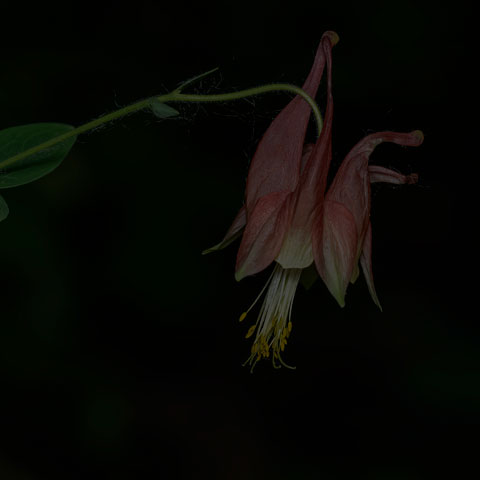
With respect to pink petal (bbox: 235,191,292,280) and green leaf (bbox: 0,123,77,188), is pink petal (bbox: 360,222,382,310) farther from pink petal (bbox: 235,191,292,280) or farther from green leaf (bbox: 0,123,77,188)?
green leaf (bbox: 0,123,77,188)

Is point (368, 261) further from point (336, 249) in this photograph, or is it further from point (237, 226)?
point (237, 226)

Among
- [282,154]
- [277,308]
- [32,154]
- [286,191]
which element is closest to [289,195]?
[286,191]

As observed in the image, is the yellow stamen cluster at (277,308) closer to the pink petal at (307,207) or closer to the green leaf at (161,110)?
the pink petal at (307,207)

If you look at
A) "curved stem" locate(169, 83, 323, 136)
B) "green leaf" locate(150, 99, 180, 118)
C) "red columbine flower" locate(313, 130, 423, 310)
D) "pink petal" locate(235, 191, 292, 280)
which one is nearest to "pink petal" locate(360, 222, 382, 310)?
"red columbine flower" locate(313, 130, 423, 310)

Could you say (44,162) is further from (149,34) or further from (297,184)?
(149,34)

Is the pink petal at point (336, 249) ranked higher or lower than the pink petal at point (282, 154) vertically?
lower

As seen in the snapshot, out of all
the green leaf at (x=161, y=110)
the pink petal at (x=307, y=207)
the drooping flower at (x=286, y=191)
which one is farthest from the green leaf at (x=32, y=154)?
the pink petal at (x=307, y=207)
